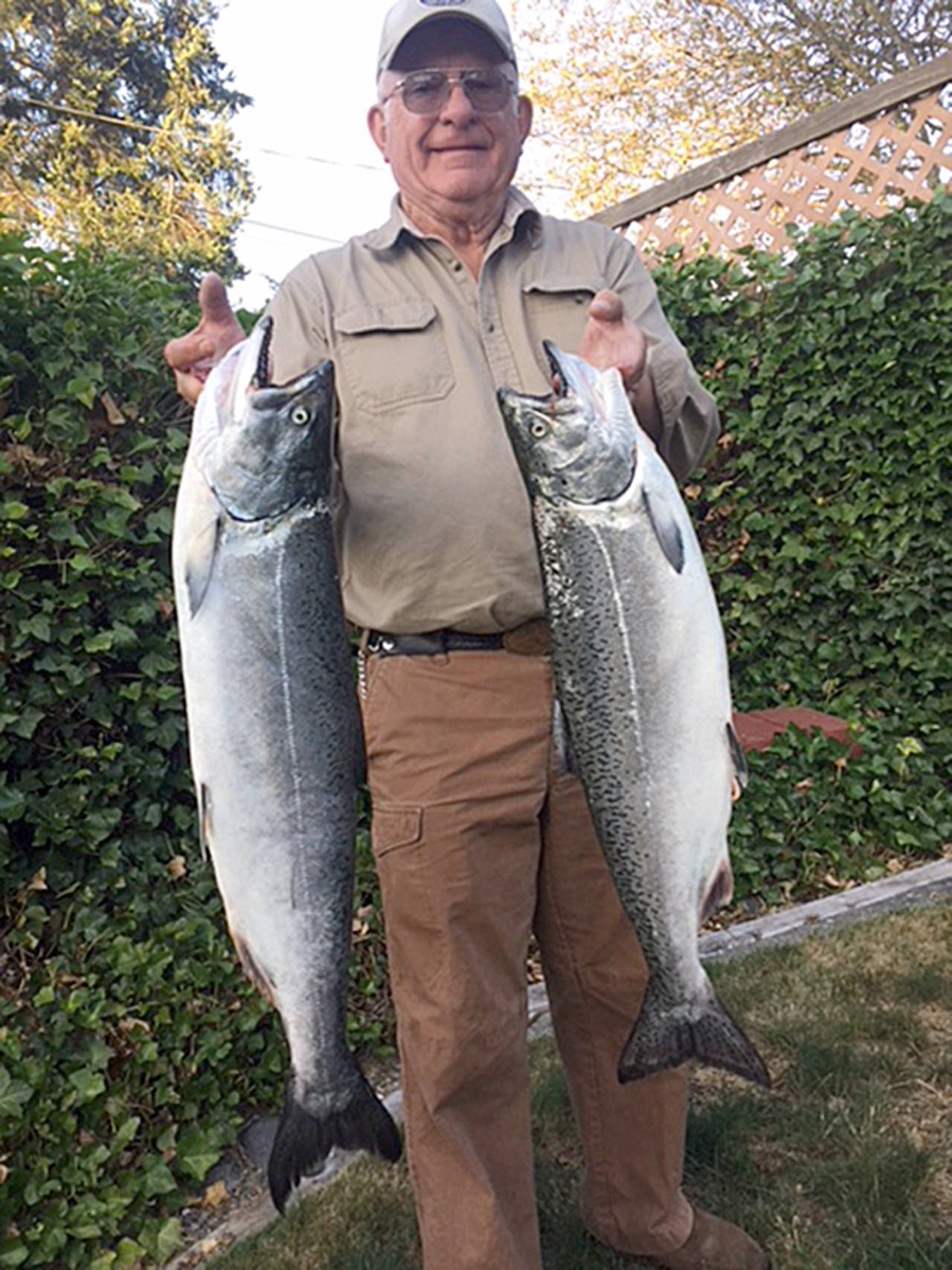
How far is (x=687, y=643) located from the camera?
2.03 m

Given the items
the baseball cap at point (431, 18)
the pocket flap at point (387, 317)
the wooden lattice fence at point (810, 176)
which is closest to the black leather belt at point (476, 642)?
the pocket flap at point (387, 317)

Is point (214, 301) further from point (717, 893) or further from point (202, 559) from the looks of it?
point (717, 893)

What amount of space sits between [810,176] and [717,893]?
5.55 metres

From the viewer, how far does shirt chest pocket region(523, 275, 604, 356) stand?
Result: 2303 mm

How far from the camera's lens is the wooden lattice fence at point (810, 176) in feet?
19.0

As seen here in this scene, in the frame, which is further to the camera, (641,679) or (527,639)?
(527,639)

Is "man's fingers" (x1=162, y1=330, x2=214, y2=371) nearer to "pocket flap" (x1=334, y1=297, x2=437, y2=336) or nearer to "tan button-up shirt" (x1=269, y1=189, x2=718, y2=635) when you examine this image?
"tan button-up shirt" (x1=269, y1=189, x2=718, y2=635)

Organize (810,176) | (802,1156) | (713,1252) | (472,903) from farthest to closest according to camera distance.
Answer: (810,176) < (802,1156) < (713,1252) < (472,903)

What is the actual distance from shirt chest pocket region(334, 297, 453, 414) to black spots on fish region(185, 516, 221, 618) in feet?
1.67

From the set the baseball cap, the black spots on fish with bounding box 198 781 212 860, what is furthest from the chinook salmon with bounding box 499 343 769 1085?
the baseball cap

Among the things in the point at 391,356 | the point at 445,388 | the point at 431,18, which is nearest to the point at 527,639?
the point at 445,388

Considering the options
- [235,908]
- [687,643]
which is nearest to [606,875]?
[687,643]

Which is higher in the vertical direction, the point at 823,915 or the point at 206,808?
the point at 206,808

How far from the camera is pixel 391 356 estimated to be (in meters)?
2.26
